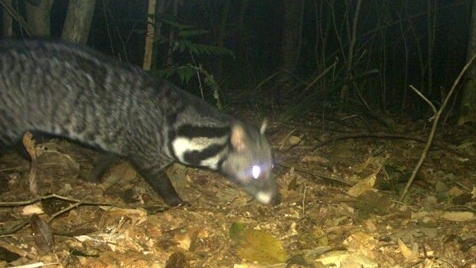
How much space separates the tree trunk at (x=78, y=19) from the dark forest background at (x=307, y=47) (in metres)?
1.33

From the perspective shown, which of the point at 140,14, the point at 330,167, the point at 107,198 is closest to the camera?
the point at 107,198

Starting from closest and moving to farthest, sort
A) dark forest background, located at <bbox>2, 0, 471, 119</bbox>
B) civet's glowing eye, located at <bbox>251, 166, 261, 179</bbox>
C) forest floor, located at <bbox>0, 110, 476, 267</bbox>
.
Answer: forest floor, located at <bbox>0, 110, 476, 267</bbox> → civet's glowing eye, located at <bbox>251, 166, 261, 179</bbox> → dark forest background, located at <bbox>2, 0, 471, 119</bbox>

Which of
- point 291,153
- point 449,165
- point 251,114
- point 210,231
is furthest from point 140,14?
point 210,231

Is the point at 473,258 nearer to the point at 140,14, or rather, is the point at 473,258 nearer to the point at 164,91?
the point at 164,91

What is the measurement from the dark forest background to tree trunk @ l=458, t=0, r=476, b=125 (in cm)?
38

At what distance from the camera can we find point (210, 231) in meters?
4.50

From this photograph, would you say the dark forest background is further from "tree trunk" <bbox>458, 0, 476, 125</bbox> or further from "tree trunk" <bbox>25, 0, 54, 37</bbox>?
"tree trunk" <bbox>25, 0, 54, 37</bbox>

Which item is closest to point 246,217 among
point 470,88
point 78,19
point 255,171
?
point 255,171

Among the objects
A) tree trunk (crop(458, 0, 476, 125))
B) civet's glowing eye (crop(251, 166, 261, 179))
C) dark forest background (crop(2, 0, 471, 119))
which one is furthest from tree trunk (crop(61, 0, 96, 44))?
tree trunk (crop(458, 0, 476, 125))

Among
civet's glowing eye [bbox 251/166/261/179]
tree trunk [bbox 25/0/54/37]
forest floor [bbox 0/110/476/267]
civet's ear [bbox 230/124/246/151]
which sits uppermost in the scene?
tree trunk [bbox 25/0/54/37]

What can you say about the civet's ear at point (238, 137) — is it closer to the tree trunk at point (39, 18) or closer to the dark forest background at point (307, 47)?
the dark forest background at point (307, 47)

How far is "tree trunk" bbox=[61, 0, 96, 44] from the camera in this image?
251 inches

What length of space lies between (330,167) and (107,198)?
241 centimetres

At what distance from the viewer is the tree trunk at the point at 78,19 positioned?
6.37 meters
